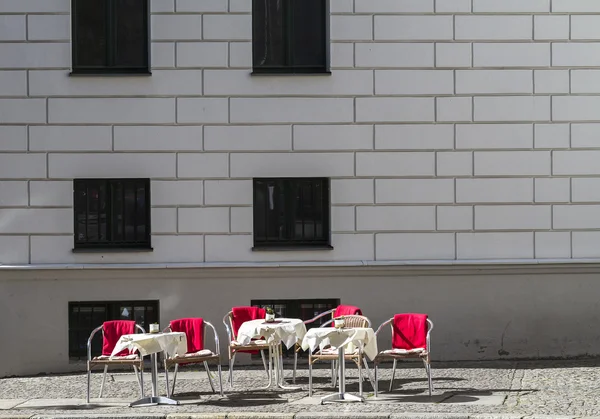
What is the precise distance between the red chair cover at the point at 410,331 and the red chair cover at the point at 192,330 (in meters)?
2.40

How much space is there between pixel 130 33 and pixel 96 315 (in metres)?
4.08

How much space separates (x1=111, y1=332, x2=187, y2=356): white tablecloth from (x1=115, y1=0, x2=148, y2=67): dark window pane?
465 cm

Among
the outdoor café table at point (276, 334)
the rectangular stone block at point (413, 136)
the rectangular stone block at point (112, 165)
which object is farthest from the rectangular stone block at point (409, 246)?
the rectangular stone block at point (112, 165)

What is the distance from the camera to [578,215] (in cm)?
1589

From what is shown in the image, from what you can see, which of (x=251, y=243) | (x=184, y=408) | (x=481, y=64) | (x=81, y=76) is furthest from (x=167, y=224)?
(x=481, y=64)

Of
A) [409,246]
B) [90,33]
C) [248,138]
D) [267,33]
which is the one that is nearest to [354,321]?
[409,246]

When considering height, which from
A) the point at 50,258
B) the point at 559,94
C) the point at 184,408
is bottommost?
the point at 184,408

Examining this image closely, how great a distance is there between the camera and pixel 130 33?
52.1 feet

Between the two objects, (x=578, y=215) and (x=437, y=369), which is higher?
(x=578, y=215)

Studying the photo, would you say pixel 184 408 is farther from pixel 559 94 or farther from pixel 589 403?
pixel 559 94

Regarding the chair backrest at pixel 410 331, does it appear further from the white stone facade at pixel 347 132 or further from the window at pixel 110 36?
the window at pixel 110 36

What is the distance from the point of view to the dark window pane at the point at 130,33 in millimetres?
15859

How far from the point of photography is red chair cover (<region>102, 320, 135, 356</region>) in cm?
1352

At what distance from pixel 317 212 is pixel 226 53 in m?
2.63
